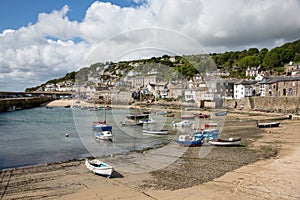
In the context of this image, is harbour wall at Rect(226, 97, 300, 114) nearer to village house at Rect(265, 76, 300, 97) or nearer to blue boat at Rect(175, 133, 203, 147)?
village house at Rect(265, 76, 300, 97)

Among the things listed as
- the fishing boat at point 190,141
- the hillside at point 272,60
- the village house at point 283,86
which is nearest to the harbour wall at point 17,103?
the fishing boat at point 190,141

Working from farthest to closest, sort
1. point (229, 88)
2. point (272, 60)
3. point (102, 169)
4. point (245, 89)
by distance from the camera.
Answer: point (272, 60) → point (229, 88) → point (245, 89) → point (102, 169)

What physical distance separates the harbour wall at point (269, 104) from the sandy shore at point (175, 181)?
27.9 meters

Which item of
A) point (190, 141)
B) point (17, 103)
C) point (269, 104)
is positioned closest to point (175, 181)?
point (190, 141)

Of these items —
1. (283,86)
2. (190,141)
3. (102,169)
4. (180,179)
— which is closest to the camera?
→ (180,179)

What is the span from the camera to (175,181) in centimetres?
1141

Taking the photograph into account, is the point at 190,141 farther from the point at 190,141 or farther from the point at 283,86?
the point at 283,86

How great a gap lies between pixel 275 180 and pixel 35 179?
10.7 m

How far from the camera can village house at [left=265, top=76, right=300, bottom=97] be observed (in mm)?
42506

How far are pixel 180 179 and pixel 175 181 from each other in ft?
1.19

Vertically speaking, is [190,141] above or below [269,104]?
below

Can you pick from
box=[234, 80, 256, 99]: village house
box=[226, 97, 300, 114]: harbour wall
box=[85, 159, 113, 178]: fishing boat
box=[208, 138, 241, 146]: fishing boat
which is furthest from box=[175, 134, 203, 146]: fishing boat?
box=[234, 80, 256, 99]: village house

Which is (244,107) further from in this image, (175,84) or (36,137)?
(36,137)

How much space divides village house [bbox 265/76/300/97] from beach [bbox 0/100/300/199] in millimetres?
30345
